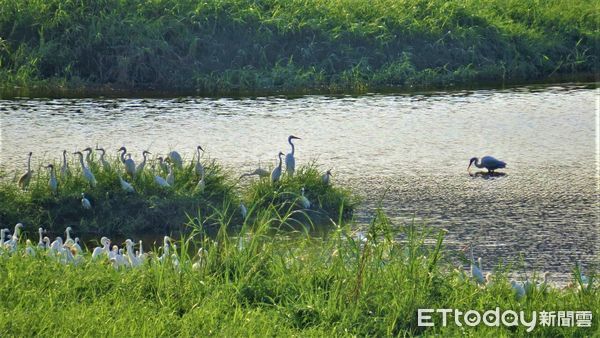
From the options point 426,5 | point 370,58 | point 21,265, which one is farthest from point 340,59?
point 21,265

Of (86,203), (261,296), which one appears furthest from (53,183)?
(261,296)

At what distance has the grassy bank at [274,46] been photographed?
82.7ft

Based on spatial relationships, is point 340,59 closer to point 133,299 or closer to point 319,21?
point 319,21

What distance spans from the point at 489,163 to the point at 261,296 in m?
8.60

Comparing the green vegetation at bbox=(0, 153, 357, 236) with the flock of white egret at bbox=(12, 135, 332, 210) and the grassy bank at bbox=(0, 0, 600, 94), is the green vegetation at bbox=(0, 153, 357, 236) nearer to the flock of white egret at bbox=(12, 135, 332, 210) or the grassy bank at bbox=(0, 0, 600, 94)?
the flock of white egret at bbox=(12, 135, 332, 210)

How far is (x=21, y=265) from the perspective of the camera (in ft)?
28.6

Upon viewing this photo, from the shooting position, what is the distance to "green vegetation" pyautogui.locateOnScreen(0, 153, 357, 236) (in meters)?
12.9

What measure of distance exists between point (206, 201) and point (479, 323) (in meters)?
5.87

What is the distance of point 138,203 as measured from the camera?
42.7 ft

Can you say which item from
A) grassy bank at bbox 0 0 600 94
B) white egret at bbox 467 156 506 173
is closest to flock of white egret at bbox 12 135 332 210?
white egret at bbox 467 156 506 173
